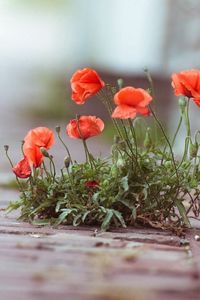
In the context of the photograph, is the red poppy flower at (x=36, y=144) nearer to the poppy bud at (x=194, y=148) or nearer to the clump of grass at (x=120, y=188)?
the clump of grass at (x=120, y=188)

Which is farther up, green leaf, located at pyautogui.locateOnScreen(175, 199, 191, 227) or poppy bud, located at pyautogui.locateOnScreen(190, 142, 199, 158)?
poppy bud, located at pyautogui.locateOnScreen(190, 142, 199, 158)

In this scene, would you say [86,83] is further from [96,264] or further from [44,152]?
[96,264]

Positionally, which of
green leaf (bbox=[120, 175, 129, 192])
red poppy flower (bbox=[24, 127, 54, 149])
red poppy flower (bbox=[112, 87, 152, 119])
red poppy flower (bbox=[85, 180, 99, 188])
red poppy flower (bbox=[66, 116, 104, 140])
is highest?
red poppy flower (bbox=[112, 87, 152, 119])

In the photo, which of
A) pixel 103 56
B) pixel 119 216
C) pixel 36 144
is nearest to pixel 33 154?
pixel 36 144

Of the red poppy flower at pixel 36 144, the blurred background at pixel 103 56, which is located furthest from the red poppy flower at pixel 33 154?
the blurred background at pixel 103 56

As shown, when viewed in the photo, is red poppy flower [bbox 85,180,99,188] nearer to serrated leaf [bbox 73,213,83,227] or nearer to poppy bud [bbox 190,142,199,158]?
serrated leaf [bbox 73,213,83,227]


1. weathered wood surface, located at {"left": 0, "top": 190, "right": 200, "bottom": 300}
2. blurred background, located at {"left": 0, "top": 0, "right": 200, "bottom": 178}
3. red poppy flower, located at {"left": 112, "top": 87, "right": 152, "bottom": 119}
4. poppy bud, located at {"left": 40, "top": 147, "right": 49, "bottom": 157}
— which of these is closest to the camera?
weathered wood surface, located at {"left": 0, "top": 190, "right": 200, "bottom": 300}

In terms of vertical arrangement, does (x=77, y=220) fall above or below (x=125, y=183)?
below

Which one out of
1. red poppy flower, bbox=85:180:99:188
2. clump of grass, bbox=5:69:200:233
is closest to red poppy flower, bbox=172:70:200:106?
clump of grass, bbox=5:69:200:233
